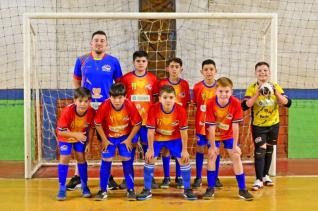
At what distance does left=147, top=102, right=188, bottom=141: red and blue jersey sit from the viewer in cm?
485

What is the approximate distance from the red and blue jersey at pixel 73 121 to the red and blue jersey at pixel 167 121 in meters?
0.70

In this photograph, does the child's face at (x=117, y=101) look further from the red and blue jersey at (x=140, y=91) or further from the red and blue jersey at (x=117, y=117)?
the red and blue jersey at (x=140, y=91)

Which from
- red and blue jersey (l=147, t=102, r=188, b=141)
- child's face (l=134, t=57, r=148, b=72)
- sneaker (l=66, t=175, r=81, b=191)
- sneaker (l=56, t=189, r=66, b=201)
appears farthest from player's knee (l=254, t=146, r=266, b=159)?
sneaker (l=56, t=189, r=66, b=201)

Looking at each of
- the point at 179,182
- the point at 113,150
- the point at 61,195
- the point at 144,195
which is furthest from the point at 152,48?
the point at 61,195

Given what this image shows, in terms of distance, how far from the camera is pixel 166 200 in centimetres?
488

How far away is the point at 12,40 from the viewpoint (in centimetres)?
765

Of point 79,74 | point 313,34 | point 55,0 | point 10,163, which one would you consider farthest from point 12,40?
point 313,34

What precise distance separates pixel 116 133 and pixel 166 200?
3.01ft

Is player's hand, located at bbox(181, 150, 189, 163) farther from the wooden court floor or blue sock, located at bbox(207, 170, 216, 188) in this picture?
the wooden court floor

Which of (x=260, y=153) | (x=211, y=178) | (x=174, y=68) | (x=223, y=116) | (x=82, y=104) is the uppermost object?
(x=174, y=68)

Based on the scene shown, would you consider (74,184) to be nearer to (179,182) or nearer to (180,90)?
(179,182)

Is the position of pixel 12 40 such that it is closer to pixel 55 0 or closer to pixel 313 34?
pixel 55 0

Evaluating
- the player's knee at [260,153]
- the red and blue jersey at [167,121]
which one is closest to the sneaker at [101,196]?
the red and blue jersey at [167,121]

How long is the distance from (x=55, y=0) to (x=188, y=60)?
8.20 feet
